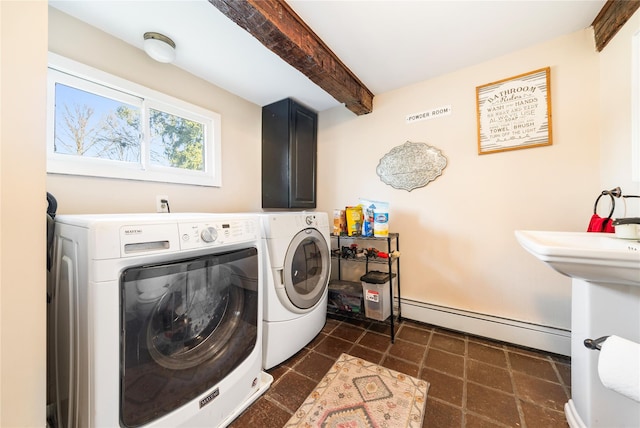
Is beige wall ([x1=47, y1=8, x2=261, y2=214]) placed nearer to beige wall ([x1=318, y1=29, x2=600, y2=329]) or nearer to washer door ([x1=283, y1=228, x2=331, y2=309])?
washer door ([x1=283, y1=228, x2=331, y2=309])

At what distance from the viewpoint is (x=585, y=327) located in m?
0.91

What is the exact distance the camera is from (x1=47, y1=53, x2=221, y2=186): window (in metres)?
1.28

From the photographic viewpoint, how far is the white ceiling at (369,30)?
4.09 ft

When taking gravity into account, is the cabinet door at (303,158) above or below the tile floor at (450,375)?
above

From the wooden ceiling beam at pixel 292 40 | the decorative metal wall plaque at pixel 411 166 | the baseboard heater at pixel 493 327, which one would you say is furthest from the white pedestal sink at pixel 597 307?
the wooden ceiling beam at pixel 292 40

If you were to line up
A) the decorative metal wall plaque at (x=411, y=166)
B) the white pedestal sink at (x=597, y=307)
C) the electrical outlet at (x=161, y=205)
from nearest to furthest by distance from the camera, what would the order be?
the white pedestal sink at (x=597, y=307), the electrical outlet at (x=161, y=205), the decorative metal wall plaque at (x=411, y=166)

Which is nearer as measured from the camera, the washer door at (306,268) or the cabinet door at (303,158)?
the washer door at (306,268)

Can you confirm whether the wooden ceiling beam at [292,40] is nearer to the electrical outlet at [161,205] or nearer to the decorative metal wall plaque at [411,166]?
the decorative metal wall plaque at [411,166]

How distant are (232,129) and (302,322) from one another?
71.9 inches

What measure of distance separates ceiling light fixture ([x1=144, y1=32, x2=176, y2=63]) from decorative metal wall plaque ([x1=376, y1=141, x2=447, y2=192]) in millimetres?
1806

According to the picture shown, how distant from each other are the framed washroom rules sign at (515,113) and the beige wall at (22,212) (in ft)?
7.66

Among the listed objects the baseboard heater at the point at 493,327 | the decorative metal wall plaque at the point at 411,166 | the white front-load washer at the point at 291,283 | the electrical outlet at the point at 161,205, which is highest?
the decorative metal wall plaque at the point at 411,166

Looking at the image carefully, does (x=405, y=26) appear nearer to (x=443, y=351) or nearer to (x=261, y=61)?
(x=261, y=61)

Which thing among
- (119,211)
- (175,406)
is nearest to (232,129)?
(119,211)
